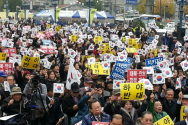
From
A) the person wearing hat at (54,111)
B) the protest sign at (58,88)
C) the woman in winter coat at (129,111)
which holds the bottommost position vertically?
the person wearing hat at (54,111)

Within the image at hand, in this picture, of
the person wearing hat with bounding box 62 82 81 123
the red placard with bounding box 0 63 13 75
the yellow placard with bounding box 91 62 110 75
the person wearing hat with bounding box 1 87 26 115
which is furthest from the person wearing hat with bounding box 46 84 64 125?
the red placard with bounding box 0 63 13 75

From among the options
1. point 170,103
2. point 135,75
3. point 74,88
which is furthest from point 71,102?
point 135,75

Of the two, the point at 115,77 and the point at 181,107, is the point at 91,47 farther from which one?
the point at 181,107

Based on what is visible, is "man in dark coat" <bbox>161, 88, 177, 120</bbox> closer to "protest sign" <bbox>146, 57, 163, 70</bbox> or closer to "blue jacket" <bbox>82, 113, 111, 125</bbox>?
"blue jacket" <bbox>82, 113, 111, 125</bbox>

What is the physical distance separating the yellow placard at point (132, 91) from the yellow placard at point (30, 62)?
5.52 meters

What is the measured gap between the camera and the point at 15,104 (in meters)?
7.62

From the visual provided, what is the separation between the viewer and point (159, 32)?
2922cm

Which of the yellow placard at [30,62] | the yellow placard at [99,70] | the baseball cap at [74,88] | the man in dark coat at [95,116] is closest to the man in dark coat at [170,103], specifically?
the baseball cap at [74,88]

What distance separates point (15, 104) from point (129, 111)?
7.61ft

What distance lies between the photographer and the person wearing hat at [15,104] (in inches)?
299

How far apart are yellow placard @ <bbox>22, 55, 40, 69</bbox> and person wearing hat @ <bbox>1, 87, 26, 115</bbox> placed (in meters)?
4.55

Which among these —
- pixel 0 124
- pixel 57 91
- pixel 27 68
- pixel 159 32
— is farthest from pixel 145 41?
pixel 0 124

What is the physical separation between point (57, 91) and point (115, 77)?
2560 millimetres

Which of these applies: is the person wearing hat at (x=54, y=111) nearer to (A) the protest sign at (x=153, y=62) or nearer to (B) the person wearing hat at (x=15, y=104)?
(B) the person wearing hat at (x=15, y=104)
